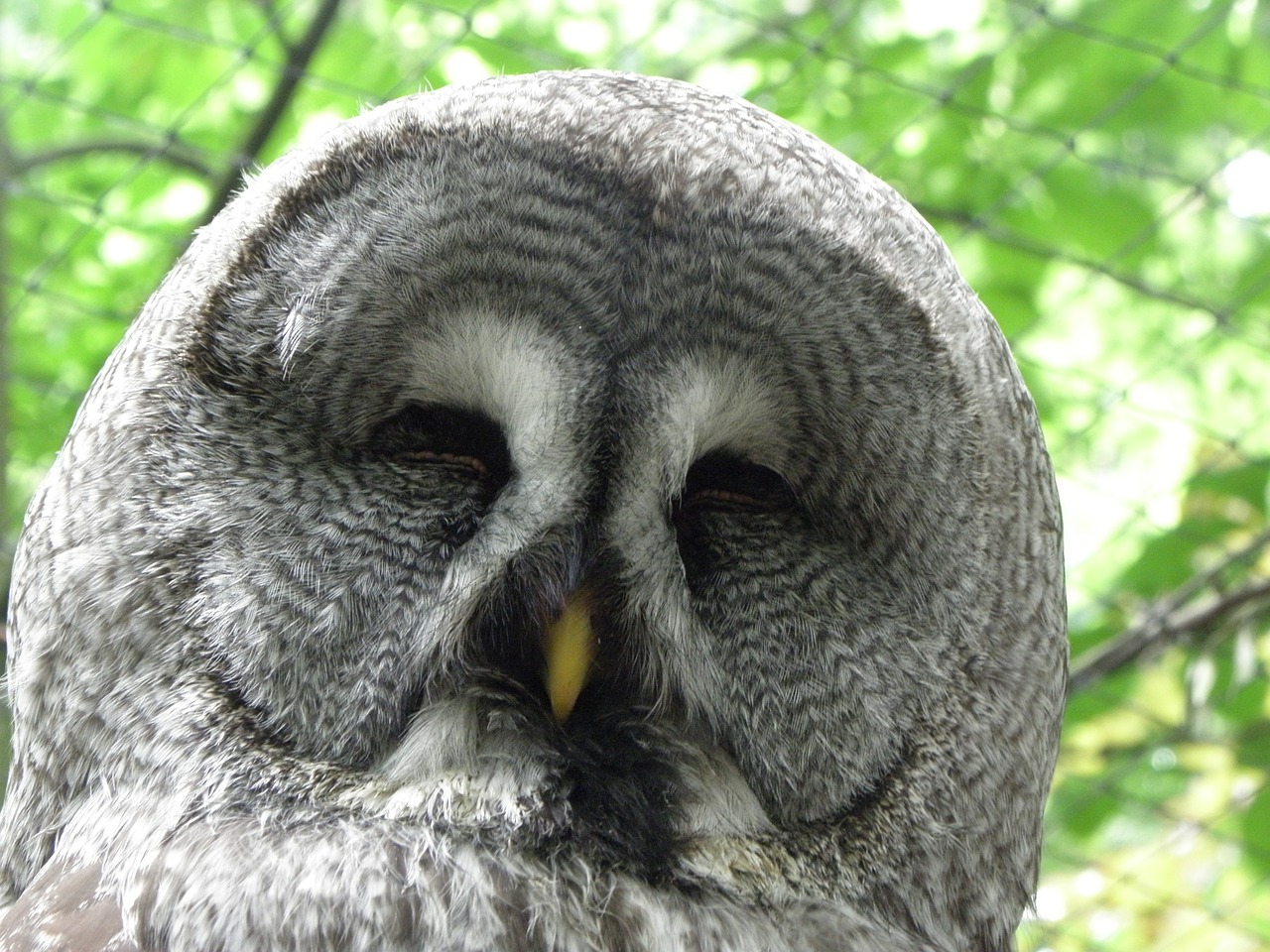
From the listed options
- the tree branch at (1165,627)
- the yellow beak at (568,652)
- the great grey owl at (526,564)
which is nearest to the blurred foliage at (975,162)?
the tree branch at (1165,627)

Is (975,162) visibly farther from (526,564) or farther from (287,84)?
(526,564)

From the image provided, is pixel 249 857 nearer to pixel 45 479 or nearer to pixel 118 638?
pixel 118 638

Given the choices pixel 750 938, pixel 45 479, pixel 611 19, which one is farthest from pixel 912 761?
pixel 611 19

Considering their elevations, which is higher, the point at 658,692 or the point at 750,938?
the point at 658,692

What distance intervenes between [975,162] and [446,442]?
157cm

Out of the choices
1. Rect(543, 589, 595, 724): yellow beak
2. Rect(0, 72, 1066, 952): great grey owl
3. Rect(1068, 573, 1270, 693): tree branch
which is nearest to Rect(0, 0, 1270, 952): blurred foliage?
Rect(1068, 573, 1270, 693): tree branch

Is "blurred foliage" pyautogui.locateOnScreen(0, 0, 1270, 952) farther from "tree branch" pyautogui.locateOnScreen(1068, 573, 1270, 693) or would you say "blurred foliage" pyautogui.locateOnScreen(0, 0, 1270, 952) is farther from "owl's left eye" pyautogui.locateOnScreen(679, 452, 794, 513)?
"owl's left eye" pyautogui.locateOnScreen(679, 452, 794, 513)

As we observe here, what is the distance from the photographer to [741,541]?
111 cm

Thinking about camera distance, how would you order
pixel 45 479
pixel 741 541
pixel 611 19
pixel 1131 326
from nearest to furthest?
1. pixel 741 541
2. pixel 45 479
3. pixel 611 19
4. pixel 1131 326

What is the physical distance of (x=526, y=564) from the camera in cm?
101

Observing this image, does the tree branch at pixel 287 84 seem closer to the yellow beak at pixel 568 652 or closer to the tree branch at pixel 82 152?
the tree branch at pixel 82 152

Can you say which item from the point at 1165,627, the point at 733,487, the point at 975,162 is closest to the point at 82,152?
the point at 975,162

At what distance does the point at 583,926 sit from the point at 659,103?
63cm

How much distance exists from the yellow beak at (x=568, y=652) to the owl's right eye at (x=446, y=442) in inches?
4.5
